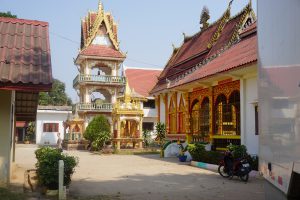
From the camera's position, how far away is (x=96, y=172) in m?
13.8

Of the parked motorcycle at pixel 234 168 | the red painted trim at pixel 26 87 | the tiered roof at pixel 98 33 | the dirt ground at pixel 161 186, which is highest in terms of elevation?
the tiered roof at pixel 98 33

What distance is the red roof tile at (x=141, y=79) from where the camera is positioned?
41094 millimetres

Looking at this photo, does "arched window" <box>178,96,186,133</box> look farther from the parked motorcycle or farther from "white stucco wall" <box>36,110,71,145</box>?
"white stucco wall" <box>36,110,71,145</box>

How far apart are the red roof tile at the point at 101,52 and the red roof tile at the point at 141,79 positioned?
3.46 m

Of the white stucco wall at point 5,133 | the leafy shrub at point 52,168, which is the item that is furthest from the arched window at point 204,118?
the white stucco wall at point 5,133

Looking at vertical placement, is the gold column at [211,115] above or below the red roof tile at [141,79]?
below

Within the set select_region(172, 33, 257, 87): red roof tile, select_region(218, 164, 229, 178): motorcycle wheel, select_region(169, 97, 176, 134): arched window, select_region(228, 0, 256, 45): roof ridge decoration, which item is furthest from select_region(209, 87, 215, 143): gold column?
select_region(169, 97, 176, 134): arched window

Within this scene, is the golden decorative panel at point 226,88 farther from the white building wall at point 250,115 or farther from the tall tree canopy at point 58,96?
the tall tree canopy at point 58,96

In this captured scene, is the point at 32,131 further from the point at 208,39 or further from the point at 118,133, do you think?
the point at 208,39

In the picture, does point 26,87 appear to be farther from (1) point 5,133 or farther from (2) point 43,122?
(2) point 43,122

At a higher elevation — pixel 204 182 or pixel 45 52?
pixel 45 52

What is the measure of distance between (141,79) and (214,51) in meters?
22.7

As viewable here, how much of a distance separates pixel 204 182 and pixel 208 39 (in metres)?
13.9

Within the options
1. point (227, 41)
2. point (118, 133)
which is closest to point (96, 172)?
point (227, 41)
